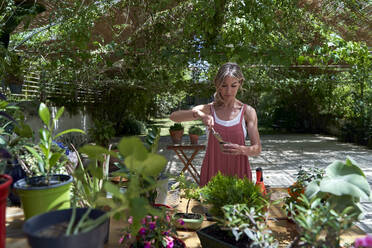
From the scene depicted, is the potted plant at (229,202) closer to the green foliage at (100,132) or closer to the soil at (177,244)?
the soil at (177,244)

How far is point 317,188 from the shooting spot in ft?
2.39

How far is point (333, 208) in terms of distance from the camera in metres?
0.66

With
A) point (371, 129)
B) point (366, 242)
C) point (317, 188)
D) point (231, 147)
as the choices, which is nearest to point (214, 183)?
point (317, 188)

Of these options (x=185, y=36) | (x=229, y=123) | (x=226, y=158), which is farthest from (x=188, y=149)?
(x=229, y=123)

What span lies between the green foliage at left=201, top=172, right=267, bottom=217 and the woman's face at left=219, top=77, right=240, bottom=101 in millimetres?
814

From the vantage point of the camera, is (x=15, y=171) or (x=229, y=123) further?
(x=229, y=123)

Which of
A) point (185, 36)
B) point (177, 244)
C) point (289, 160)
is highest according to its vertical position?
point (185, 36)

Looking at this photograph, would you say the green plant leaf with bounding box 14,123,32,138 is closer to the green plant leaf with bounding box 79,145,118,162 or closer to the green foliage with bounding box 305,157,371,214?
the green plant leaf with bounding box 79,145,118,162

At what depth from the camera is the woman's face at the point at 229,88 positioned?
1.50 metres

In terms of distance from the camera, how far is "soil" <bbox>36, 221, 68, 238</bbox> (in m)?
0.45

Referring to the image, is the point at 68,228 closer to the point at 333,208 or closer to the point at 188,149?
the point at 333,208

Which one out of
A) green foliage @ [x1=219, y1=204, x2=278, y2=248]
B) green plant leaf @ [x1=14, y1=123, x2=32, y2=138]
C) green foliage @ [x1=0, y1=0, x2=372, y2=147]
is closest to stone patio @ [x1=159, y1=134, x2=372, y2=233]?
green foliage @ [x1=0, y1=0, x2=372, y2=147]

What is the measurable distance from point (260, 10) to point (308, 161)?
5.02 m

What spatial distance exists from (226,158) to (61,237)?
1401 millimetres
